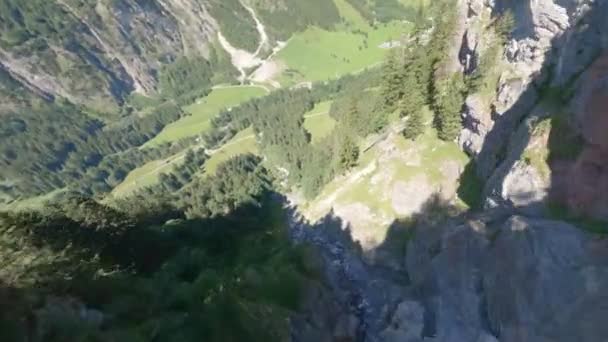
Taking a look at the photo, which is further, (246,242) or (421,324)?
(246,242)

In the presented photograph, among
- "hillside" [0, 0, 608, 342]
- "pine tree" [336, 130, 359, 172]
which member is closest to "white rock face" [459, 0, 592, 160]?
"hillside" [0, 0, 608, 342]

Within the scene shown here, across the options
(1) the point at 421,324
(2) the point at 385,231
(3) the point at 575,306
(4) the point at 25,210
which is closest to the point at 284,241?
(2) the point at 385,231

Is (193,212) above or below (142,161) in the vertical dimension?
above

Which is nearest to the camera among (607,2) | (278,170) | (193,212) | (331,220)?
(607,2)

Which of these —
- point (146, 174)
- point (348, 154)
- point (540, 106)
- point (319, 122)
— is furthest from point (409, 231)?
point (146, 174)

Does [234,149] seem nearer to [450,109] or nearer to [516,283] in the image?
[450,109]

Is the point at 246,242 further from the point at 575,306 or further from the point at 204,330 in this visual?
the point at 575,306

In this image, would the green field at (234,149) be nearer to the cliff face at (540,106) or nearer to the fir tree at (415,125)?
the fir tree at (415,125)
